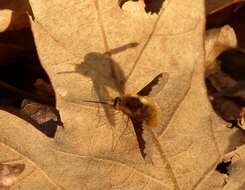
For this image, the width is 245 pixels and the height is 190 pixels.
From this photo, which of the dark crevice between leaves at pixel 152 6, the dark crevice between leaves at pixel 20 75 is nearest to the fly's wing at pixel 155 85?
the dark crevice between leaves at pixel 152 6

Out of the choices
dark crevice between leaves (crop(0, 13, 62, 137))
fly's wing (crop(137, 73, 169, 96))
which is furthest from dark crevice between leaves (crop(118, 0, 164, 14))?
dark crevice between leaves (crop(0, 13, 62, 137))

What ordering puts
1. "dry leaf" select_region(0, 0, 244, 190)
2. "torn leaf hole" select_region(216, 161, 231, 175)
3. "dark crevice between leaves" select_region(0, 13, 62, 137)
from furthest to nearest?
"dark crevice between leaves" select_region(0, 13, 62, 137), "torn leaf hole" select_region(216, 161, 231, 175), "dry leaf" select_region(0, 0, 244, 190)

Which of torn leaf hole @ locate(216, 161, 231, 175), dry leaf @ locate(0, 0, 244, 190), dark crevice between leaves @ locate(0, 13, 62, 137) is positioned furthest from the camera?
dark crevice between leaves @ locate(0, 13, 62, 137)

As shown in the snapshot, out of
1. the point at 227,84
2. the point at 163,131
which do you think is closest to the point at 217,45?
the point at 227,84

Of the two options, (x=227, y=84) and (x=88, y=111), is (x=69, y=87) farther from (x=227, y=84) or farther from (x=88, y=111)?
(x=227, y=84)

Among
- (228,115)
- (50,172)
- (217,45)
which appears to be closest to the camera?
(50,172)

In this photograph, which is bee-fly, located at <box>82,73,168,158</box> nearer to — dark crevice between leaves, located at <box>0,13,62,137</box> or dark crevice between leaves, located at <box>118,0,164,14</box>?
dark crevice between leaves, located at <box>118,0,164,14</box>

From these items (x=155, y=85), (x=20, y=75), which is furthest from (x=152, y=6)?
(x=20, y=75)

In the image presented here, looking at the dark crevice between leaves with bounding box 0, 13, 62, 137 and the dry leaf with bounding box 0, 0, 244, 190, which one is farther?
the dark crevice between leaves with bounding box 0, 13, 62, 137
